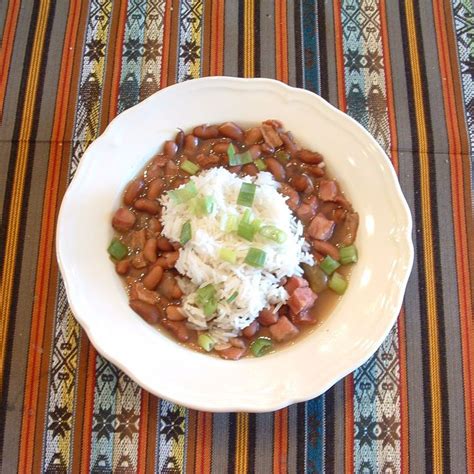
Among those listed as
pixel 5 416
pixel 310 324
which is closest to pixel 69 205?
pixel 5 416

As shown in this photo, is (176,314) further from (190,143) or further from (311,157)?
(311,157)

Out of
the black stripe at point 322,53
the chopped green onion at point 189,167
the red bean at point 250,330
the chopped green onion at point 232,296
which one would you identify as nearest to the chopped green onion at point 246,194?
the chopped green onion at point 189,167

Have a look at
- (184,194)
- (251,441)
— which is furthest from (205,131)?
(251,441)

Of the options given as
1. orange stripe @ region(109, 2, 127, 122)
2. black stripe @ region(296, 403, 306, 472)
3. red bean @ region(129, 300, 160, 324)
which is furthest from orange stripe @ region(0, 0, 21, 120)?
black stripe @ region(296, 403, 306, 472)

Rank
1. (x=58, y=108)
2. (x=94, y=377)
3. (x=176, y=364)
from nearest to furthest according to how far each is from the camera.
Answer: (x=176, y=364)
(x=94, y=377)
(x=58, y=108)

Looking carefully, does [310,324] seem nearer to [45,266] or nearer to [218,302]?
[218,302]

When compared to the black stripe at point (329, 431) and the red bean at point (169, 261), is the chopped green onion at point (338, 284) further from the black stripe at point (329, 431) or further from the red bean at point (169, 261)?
the red bean at point (169, 261)
